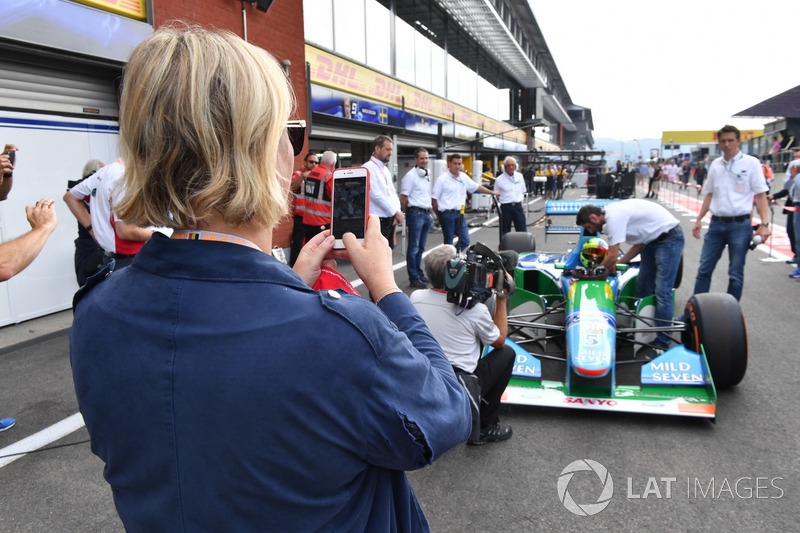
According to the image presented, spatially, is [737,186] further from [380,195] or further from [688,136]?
[688,136]

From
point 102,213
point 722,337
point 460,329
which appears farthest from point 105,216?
point 722,337

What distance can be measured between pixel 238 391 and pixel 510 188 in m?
8.92

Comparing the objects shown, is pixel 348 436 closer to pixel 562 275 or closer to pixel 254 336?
pixel 254 336

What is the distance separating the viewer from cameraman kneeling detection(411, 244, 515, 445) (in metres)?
3.01

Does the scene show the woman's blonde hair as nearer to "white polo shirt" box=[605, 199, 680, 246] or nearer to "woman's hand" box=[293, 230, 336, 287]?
"woman's hand" box=[293, 230, 336, 287]

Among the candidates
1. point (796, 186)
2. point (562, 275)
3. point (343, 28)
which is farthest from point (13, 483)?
point (343, 28)

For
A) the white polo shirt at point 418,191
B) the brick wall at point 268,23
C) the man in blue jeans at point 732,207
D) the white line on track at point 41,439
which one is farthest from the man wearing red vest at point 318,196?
the man in blue jeans at point 732,207

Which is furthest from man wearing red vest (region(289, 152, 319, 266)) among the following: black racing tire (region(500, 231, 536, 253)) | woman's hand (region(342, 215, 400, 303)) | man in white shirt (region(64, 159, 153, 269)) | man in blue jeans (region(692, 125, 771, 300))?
woman's hand (region(342, 215, 400, 303))

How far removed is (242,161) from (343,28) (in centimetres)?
1217

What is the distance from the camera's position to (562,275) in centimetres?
493

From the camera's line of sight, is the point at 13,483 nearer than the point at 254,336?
No

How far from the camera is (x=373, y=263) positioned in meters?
0.99

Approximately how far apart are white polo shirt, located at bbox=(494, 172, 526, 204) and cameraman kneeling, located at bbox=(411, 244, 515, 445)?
6.31 meters

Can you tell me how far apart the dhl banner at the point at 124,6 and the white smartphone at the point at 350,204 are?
564 cm
